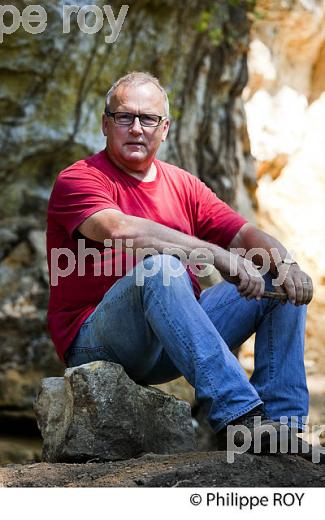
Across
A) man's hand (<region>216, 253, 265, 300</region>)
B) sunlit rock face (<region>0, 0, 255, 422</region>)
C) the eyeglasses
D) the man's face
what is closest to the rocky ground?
man's hand (<region>216, 253, 265, 300</region>)

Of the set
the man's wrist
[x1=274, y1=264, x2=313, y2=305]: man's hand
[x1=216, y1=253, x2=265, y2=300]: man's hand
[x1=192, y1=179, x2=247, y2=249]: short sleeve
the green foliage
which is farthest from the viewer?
the green foliage

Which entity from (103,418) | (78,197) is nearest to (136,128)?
(78,197)

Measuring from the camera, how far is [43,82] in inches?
235

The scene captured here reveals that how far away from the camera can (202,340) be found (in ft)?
9.40

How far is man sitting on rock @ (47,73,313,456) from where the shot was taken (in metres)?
2.88

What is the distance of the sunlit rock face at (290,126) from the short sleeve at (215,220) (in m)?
5.71

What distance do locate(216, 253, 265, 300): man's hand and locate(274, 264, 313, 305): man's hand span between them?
0.46 ft

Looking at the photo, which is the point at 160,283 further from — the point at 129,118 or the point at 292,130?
the point at 292,130

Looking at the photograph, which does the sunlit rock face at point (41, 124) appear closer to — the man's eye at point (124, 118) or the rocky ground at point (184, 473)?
the man's eye at point (124, 118)

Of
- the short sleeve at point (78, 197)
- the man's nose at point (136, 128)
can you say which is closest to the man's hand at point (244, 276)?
the short sleeve at point (78, 197)

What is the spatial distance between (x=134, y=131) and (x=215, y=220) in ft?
1.61

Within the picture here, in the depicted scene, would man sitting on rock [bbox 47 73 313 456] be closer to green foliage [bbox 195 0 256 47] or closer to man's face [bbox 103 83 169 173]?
man's face [bbox 103 83 169 173]
